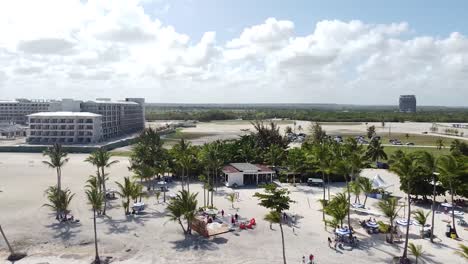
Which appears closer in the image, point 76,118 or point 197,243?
point 197,243

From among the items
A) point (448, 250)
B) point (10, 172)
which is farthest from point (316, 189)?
point (10, 172)

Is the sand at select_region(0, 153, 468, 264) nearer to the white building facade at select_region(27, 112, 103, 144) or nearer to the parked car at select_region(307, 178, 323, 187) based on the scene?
the parked car at select_region(307, 178, 323, 187)

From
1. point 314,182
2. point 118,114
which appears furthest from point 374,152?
point 118,114

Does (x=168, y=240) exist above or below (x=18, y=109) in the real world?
below

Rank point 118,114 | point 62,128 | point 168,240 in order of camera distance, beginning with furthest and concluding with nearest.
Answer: point 118,114 → point 62,128 → point 168,240

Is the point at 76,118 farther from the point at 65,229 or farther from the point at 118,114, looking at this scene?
the point at 65,229

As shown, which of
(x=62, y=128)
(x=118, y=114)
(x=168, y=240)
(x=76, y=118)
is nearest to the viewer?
(x=168, y=240)

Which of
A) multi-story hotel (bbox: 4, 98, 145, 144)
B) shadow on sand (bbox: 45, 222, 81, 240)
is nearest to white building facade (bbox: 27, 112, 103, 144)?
multi-story hotel (bbox: 4, 98, 145, 144)
